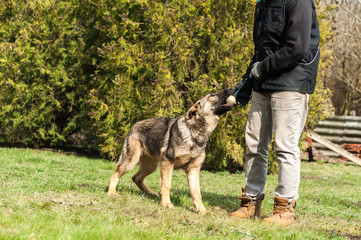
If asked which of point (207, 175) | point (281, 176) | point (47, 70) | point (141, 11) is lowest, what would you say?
point (207, 175)

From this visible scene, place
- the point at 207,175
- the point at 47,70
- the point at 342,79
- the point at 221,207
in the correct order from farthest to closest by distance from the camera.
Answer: the point at 342,79
the point at 47,70
the point at 207,175
the point at 221,207

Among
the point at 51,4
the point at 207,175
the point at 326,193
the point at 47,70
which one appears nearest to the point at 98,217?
the point at 326,193

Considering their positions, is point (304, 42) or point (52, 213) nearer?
point (52, 213)

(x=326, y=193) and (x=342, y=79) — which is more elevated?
(x=342, y=79)

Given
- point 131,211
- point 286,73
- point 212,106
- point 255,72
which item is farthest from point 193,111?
point 131,211

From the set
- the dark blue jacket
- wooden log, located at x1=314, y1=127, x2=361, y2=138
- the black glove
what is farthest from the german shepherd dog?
wooden log, located at x1=314, y1=127, x2=361, y2=138

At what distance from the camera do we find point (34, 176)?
6730 millimetres

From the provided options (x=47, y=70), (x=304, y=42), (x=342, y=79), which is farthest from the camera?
A: (x=342, y=79)

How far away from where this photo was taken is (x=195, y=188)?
217 inches

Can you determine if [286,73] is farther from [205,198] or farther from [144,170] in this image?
[144,170]

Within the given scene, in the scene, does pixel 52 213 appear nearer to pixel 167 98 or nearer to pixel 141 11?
pixel 167 98

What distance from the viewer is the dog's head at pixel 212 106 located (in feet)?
17.8

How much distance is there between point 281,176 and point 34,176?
13.3ft

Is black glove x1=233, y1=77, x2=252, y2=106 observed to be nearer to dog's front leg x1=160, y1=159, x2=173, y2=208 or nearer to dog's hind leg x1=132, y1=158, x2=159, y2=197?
dog's front leg x1=160, y1=159, x2=173, y2=208
